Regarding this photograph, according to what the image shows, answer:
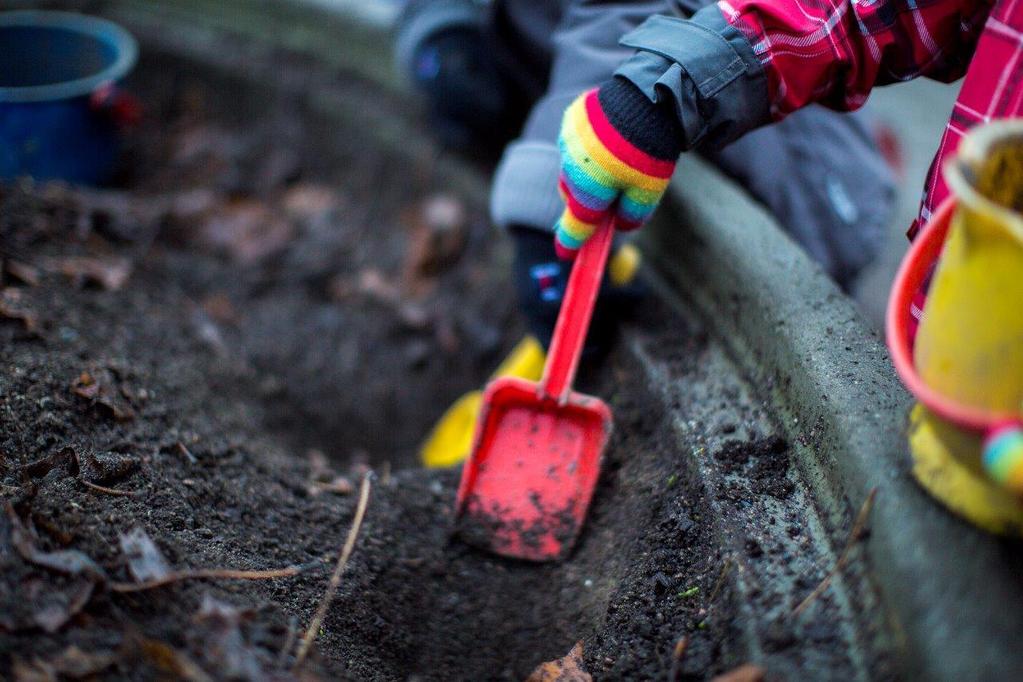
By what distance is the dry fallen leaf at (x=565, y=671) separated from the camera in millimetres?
1086

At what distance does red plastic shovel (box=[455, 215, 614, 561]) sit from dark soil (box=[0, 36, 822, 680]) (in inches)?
1.6

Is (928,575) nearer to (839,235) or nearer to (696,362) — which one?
(696,362)

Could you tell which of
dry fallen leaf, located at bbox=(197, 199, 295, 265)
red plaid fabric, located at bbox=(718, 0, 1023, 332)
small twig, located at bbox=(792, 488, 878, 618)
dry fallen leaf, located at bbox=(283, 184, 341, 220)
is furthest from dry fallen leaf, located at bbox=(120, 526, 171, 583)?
dry fallen leaf, located at bbox=(283, 184, 341, 220)

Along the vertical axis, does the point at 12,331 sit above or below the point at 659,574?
below

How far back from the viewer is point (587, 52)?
1.56m

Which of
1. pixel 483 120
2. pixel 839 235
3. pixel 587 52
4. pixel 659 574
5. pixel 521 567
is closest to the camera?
pixel 659 574

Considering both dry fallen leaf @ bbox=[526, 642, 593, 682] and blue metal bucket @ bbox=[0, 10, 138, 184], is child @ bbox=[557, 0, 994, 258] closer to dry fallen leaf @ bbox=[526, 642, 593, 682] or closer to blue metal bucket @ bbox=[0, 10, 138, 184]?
dry fallen leaf @ bbox=[526, 642, 593, 682]

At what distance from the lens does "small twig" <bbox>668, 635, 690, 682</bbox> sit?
0.98 metres

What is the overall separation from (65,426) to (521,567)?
757mm

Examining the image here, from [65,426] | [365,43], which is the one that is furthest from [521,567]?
[365,43]

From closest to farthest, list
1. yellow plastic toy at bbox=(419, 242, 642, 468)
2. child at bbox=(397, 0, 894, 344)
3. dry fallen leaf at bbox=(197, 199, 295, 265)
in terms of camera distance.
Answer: child at bbox=(397, 0, 894, 344)
yellow plastic toy at bbox=(419, 242, 642, 468)
dry fallen leaf at bbox=(197, 199, 295, 265)

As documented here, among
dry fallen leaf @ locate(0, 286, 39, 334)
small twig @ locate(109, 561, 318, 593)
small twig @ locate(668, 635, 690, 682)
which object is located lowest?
dry fallen leaf @ locate(0, 286, 39, 334)

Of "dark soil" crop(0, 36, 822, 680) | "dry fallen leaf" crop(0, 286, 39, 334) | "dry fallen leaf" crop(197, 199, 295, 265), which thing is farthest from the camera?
"dry fallen leaf" crop(197, 199, 295, 265)

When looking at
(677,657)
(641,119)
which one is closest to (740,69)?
(641,119)
